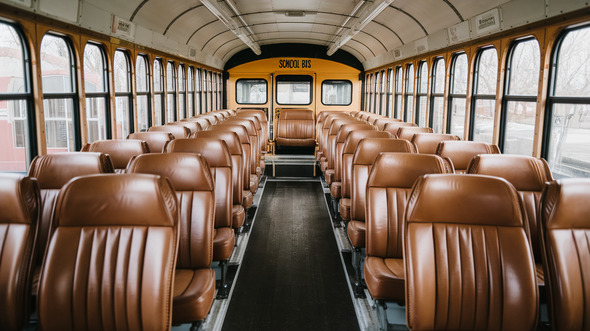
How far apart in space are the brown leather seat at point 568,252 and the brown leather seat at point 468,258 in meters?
0.13

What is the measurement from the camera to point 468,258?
2.12 meters

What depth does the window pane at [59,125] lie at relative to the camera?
14.8ft

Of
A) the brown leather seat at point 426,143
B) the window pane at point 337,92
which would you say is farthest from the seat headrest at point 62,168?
the window pane at point 337,92

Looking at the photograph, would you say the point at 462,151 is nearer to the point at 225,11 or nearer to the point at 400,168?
the point at 400,168

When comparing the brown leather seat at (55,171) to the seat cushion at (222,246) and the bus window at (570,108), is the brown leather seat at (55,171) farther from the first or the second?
the bus window at (570,108)

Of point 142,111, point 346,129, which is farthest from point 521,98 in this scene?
point 142,111

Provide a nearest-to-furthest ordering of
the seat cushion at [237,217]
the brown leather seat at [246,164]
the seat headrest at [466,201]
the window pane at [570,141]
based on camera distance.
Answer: the seat headrest at [466,201]
the window pane at [570,141]
the seat cushion at [237,217]
the brown leather seat at [246,164]

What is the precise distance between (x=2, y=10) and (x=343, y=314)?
377 cm

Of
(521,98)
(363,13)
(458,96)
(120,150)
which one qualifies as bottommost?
(120,150)

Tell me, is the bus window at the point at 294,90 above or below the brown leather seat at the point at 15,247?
above

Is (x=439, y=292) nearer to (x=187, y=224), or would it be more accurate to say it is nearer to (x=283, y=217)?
(x=187, y=224)

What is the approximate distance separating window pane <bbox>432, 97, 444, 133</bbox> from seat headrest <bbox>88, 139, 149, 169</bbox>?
5.30m

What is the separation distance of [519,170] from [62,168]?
333 cm

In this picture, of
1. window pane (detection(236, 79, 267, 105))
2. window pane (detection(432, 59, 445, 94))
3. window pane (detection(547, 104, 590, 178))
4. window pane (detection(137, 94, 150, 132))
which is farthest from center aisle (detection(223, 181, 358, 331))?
window pane (detection(236, 79, 267, 105))
